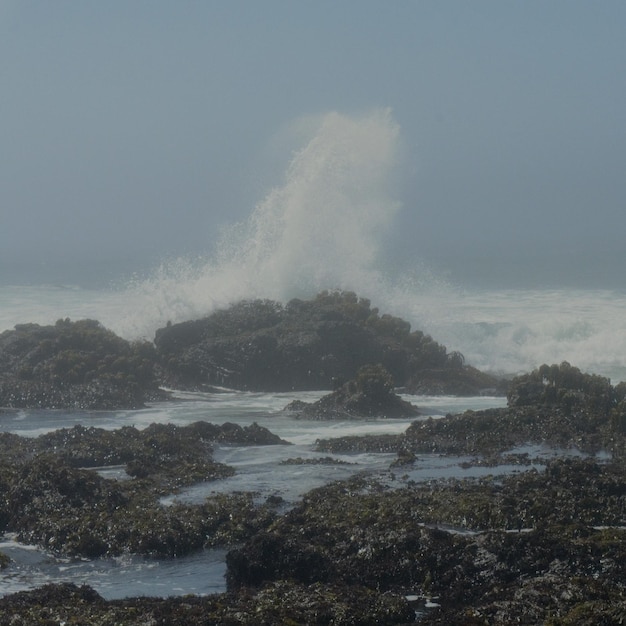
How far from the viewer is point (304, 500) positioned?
49.5 ft

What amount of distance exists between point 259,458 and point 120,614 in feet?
31.3

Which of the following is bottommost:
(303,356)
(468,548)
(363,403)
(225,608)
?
(225,608)

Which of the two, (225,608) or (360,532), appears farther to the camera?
(360,532)

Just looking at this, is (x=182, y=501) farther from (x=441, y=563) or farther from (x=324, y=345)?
(x=324, y=345)

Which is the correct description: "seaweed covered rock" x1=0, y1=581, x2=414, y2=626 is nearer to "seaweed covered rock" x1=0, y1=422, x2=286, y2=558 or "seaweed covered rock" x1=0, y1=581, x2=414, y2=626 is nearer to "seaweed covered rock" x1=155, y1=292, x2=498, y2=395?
"seaweed covered rock" x1=0, y1=422, x2=286, y2=558

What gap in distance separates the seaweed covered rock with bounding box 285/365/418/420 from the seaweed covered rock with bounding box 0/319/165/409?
16.9 ft

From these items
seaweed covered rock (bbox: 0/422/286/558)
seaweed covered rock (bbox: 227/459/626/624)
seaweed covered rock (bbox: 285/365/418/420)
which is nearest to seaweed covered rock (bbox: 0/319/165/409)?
seaweed covered rock (bbox: 285/365/418/420)

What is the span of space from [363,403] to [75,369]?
A: 872 cm

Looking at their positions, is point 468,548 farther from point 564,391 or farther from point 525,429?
point 564,391

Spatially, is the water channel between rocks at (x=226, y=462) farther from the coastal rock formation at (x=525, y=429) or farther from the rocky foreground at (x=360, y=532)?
the coastal rock formation at (x=525, y=429)

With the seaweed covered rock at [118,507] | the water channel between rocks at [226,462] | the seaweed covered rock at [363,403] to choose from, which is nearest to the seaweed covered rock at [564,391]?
the water channel between rocks at [226,462]

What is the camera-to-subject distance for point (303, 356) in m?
31.2

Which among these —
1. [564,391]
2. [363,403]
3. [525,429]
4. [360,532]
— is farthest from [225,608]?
[363,403]

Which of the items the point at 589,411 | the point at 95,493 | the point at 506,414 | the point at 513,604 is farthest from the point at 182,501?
the point at 589,411
